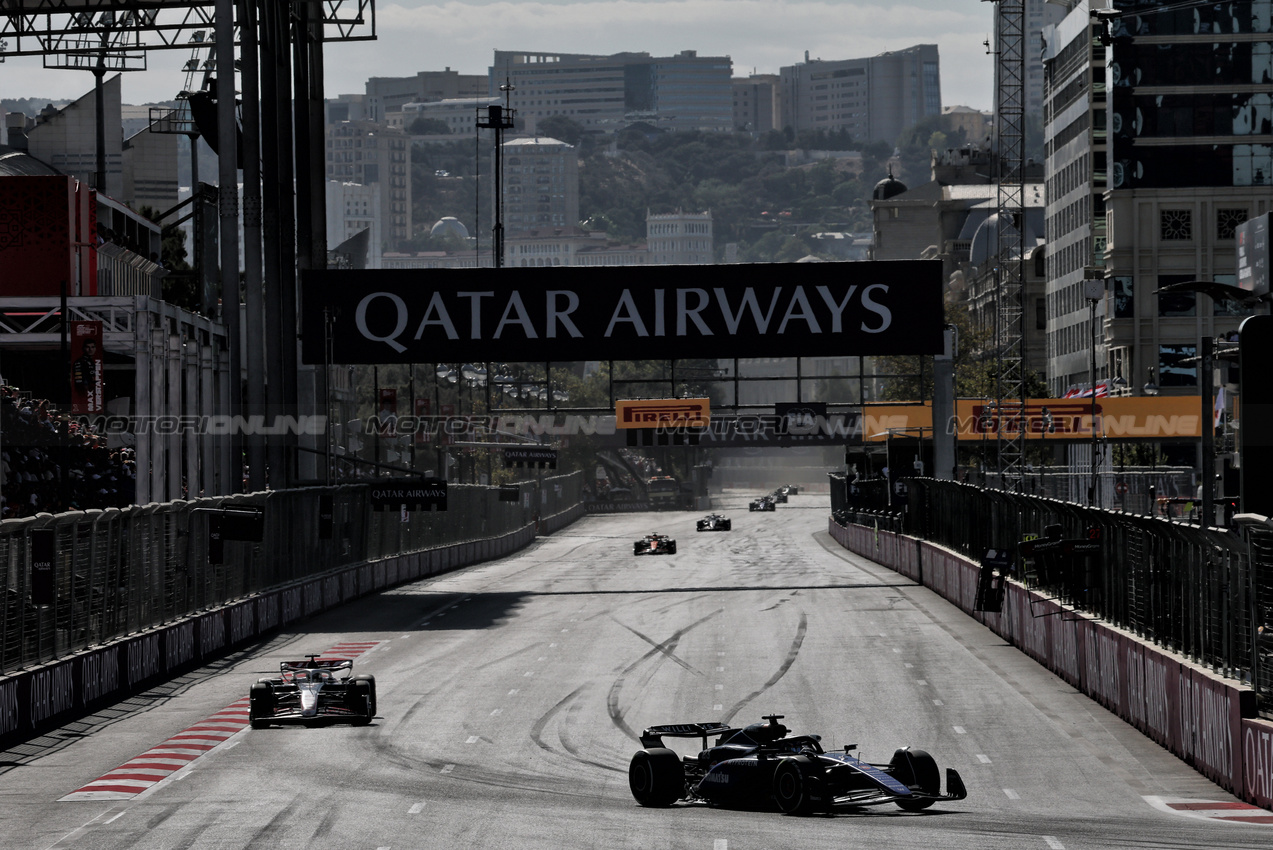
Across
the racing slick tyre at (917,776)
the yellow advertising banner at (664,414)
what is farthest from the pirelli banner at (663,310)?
the racing slick tyre at (917,776)

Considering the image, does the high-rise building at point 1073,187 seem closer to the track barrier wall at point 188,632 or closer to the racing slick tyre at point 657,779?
the track barrier wall at point 188,632

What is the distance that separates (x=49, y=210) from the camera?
5053 centimetres

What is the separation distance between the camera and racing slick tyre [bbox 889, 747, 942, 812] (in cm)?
1869

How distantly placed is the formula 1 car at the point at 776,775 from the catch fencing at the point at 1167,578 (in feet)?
11.8

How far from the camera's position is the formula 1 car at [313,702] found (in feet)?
85.1

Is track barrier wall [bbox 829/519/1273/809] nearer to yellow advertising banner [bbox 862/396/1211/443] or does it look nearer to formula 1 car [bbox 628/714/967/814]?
formula 1 car [bbox 628/714/967/814]

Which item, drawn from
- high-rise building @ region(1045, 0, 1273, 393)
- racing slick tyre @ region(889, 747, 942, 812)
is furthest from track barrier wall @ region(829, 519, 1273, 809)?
high-rise building @ region(1045, 0, 1273, 393)

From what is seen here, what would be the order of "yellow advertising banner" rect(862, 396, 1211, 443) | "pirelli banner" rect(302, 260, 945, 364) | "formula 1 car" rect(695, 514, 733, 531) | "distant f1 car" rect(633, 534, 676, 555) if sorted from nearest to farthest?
"pirelli banner" rect(302, 260, 945, 364)
"yellow advertising banner" rect(862, 396, 1211, 443)
"distant f1 car" rect(633, 534, 676, 555)
"formula 1 car" rect(695, 514, 733, 531)

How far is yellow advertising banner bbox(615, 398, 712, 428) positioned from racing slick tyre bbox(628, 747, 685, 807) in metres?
59.7

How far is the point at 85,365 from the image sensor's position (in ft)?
136

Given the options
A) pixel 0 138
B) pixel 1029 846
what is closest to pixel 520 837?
pixel 1029 846

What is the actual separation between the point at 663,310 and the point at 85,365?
17674 mm

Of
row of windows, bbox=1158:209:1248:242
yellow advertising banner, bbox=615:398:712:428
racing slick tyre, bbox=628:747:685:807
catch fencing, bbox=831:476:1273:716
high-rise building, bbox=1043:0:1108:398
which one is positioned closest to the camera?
catch fencing, bbox=831:476:1273:716

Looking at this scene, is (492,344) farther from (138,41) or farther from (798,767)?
(798,767)
